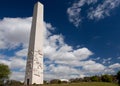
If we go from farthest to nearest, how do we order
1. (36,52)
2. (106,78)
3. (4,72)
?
(106,78), (4,72), (36,52)

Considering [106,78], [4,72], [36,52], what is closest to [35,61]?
[36,52]

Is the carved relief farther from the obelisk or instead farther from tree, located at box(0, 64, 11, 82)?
tree, located at box(0, 64, 11, 82)

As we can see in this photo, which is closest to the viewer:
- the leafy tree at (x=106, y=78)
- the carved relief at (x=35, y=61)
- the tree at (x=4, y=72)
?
the carved relief at (x=35, y=61)

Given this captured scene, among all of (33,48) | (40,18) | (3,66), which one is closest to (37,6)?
(40,18)

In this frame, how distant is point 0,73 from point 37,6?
1670 centimetres

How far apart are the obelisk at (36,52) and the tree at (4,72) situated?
27.8ft

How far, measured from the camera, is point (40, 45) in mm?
42344

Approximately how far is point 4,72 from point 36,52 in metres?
10.9

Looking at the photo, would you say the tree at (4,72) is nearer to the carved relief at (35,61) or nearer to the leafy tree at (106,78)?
the carved relief at (35,61)

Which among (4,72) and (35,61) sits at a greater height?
(35,61)

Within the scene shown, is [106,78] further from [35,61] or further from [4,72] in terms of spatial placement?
[4,72]

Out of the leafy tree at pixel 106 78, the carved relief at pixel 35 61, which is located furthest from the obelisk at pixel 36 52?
the leafy tree at pixel 106 78

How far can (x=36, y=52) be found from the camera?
Result: 4106 centimetres

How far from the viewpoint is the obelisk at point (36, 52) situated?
40.1m
